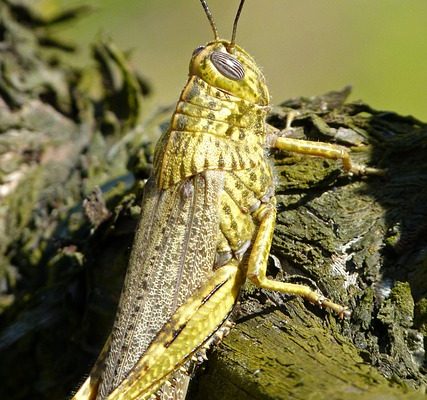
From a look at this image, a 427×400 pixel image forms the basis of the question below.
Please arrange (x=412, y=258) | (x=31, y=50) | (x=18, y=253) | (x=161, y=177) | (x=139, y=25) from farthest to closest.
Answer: (x=139, y=25) → (x=31, y=50) → (x=18, y=253) → (x=161, y=177) → (x=412, y=258)

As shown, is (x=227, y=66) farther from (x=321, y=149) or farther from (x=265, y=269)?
(x=265, y=269)

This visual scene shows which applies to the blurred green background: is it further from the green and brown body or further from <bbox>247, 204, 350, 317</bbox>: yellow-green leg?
<bbox>247, 204, 350, 317</bbox>: yellow-green leg

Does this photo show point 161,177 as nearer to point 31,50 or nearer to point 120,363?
point 120,363

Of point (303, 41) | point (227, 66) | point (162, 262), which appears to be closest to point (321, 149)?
point (227, 66)

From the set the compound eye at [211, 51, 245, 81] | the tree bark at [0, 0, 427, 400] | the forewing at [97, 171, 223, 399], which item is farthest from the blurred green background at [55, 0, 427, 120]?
the forewing at [97, 171, 223, 399]

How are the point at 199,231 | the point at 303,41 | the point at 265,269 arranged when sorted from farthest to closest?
the point at 303,41 < the point at 199,231 < the point at 265,269

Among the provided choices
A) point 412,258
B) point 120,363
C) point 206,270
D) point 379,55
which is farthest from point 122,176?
point 379,55
